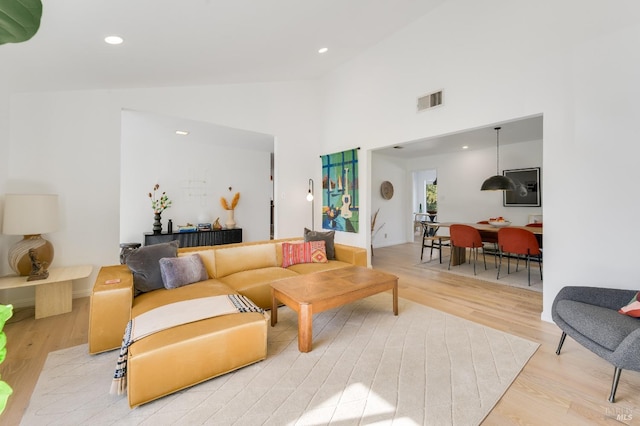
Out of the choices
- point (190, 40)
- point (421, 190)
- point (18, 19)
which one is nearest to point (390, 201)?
point (421, 190)

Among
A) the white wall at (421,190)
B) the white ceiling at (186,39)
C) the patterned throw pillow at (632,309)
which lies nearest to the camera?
the patterned throw pillow at (632,309)

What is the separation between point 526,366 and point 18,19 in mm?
3090

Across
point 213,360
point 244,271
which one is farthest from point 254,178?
point 213,360

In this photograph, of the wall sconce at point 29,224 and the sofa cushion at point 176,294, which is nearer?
the sofa cushion at point 176,294

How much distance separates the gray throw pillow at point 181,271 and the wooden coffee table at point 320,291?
82 cm

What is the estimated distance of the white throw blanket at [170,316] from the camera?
69.4 inches

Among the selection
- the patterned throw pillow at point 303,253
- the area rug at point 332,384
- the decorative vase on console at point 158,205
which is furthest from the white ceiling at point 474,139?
the decorative vase on console at point 158,205

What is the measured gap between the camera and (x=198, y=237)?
5.39m

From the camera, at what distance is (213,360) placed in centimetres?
191

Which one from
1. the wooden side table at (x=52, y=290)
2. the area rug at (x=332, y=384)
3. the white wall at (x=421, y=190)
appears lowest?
the area rug at (x=332, y=384)

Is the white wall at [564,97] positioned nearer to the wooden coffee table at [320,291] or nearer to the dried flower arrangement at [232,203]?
the wooden coffee table at [320,291]

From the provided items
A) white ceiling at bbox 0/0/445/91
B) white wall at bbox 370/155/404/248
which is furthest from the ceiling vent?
white wall at bbox 370/155/404/248

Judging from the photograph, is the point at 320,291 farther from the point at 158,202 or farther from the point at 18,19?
the point at 158,202

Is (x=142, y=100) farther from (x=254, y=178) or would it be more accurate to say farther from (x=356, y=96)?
(x=356, y=96)
